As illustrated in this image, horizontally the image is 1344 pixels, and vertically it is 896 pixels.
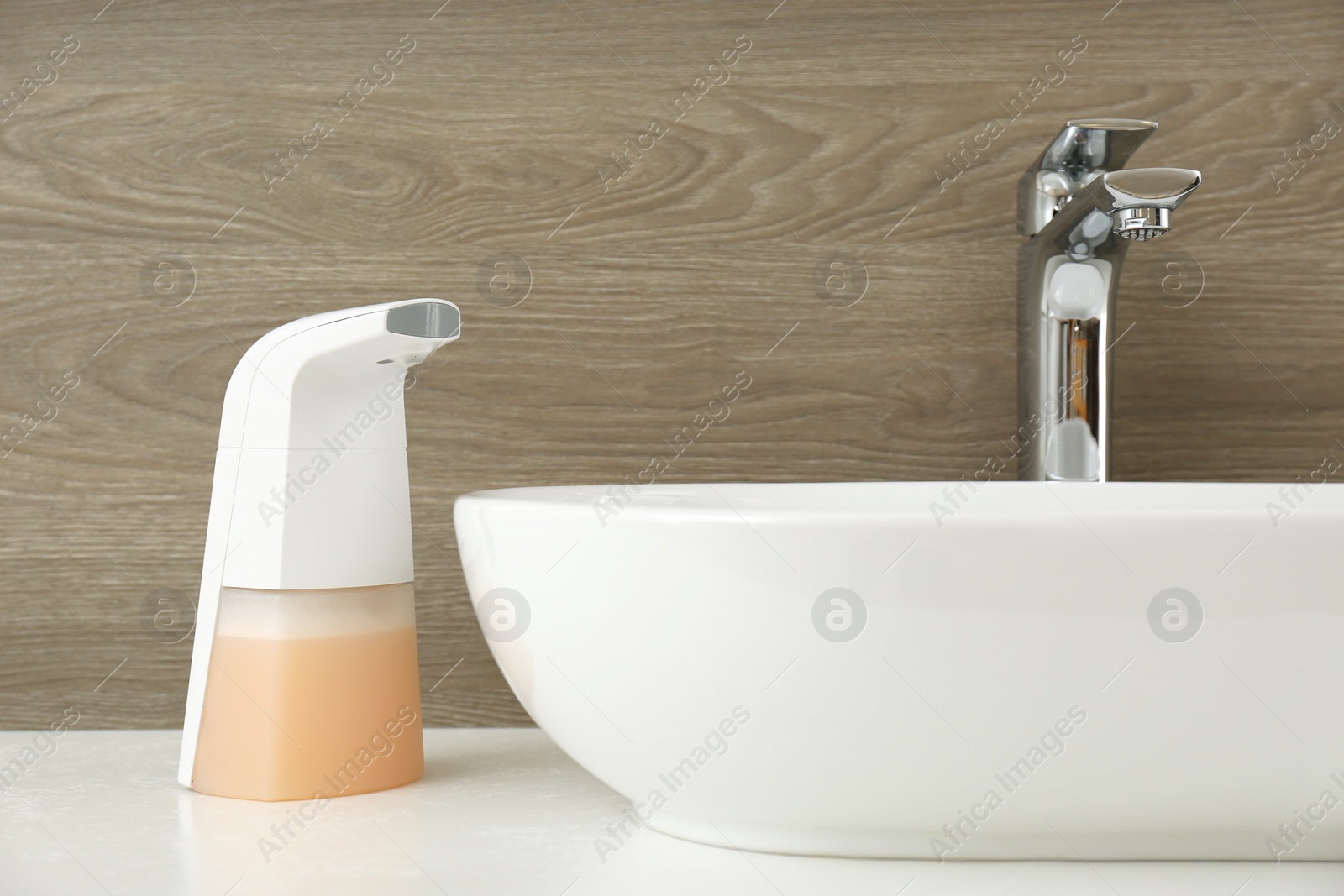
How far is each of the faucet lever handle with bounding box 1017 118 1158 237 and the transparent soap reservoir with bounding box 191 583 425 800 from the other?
0.45 meters

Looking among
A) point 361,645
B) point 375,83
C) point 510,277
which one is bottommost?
point 361,645

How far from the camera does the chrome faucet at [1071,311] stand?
0.62 metres

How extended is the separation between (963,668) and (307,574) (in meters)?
0.31

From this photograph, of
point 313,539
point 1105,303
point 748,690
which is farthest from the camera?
point 1105,303

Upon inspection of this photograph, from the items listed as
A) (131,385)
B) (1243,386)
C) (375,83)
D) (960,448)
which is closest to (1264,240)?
(1243,386)

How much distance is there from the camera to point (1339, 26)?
2.36ft

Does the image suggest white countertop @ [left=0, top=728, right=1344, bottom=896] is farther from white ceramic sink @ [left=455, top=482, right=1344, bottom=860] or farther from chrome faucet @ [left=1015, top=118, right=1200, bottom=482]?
chrome faucet @ [left=1015, top=118, right=1200, bottom=482]

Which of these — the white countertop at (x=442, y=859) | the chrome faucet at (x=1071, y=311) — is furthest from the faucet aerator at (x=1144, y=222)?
the white countertop at (x=442, y=859)

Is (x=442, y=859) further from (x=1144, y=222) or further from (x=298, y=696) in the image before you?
(x=1144, y=222)

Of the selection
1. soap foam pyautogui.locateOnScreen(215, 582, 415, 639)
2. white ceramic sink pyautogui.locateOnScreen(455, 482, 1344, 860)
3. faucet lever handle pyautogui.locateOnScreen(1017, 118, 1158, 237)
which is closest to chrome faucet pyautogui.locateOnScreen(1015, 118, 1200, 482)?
faucet lever handle pyautogui.locateOnScreen(1017, 118, 1158, 237)

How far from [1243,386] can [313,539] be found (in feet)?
1.96

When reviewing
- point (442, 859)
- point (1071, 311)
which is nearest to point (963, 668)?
point (442, 859)

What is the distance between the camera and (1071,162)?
2.07ft

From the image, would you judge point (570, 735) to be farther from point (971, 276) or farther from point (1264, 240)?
point (1264, 240)
